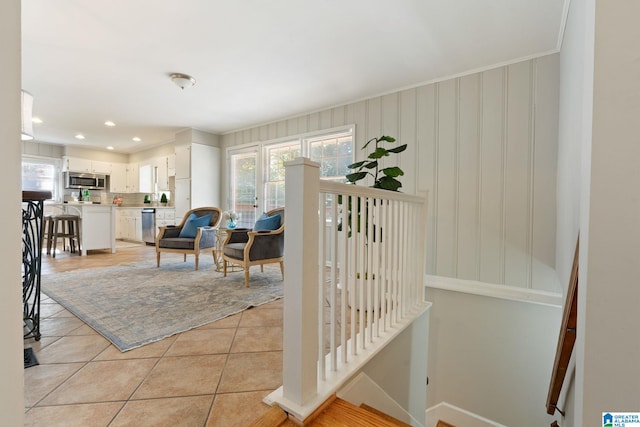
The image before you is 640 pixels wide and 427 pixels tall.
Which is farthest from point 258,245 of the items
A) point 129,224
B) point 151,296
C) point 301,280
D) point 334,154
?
point 129,224

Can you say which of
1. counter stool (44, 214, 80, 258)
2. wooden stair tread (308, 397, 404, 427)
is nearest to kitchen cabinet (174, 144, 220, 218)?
counter stool (44, 214, 80, 258)

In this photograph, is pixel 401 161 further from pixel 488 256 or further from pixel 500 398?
pixel 500 398

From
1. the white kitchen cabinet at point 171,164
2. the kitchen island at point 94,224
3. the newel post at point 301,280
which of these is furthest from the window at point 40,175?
the newel post at point 301,280

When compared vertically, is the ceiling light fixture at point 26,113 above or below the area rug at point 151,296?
above

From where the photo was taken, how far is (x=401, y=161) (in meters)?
3.44

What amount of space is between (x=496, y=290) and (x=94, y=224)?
623 cm

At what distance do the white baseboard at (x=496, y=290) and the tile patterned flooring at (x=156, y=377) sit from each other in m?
1.97

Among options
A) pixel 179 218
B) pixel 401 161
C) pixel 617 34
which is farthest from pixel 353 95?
pixel 179 218

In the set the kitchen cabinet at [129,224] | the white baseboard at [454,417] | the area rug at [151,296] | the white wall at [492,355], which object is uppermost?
the kitchen cabinet at [129,224]

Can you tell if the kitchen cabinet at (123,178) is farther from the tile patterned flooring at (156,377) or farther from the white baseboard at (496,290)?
the white baseboard at (496,290)

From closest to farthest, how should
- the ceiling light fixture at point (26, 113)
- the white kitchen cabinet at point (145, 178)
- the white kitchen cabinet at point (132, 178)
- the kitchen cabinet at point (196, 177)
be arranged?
the ceiling light fixture at point (26, 113), the kitchen cabinet at point (196, 177), the white kitchen cabinet at point (145, 178), the white kitchen cabinet at point (132, 178)

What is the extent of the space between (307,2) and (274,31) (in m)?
0.46

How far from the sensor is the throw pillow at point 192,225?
13.2 feet

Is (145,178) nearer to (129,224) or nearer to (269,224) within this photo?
(129,224)
